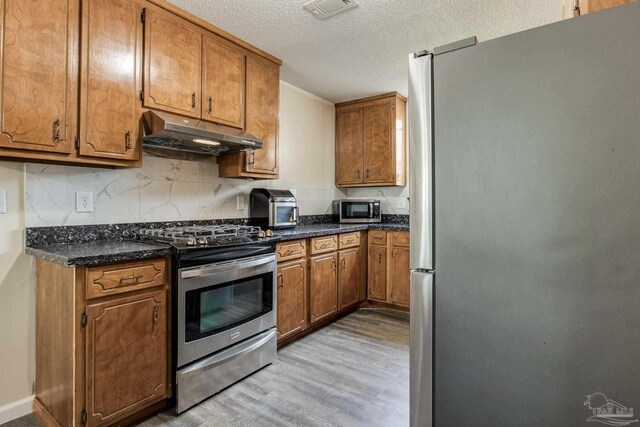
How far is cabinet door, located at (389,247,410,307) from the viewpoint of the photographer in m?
3.65

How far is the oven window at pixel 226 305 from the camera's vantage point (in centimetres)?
198

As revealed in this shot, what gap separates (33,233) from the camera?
74.2 inches

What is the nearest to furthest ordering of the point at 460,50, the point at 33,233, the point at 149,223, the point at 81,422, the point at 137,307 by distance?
1. the point at 460,50
2. the point at 81,422
3. the point at 137,307
4. the point at 33,233
5. the point at 149,223

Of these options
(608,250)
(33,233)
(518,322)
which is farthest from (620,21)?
(33,233)

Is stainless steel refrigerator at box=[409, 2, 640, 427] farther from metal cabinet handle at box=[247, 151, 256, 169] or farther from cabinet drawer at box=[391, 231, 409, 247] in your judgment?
cabinet drawer at box=[391, 231, 409, 247]

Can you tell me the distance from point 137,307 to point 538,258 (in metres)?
1.82

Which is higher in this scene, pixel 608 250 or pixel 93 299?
pixel 608 250

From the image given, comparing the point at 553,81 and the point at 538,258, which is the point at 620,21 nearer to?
the point at 553,81

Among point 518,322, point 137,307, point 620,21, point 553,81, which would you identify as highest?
point 620,21

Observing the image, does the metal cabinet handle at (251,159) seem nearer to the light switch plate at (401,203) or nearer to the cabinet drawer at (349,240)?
the cabinet drawer at (349,240)

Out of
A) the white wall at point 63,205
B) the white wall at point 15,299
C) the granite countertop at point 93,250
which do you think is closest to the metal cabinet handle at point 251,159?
the white wall at point 63,205

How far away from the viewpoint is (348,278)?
3596 mm

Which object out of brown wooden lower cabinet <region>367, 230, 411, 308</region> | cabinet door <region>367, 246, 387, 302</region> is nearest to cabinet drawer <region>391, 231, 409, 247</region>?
brown wooden lower cabinet <region>367, 230, 411, 308</region>

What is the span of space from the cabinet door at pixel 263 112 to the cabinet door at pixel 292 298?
0.90 meters
